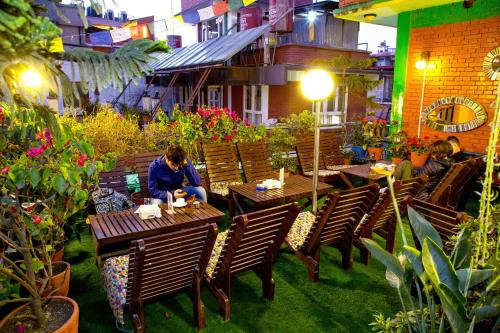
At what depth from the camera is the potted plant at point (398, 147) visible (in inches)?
332

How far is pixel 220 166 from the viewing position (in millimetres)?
6520

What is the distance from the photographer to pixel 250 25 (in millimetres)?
17484

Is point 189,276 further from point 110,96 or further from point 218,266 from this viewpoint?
point 110,96

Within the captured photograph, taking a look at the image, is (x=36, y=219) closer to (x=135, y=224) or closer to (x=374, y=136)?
(x=135, y=224)

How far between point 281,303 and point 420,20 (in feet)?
26.0

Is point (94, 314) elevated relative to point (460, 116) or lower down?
lower down

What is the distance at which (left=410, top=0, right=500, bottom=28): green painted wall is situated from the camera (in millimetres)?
7443

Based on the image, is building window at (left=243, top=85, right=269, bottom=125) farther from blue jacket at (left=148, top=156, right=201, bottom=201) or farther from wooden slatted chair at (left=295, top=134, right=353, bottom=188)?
blue jacket at (left=148, top=156, right=201, bottom=201)

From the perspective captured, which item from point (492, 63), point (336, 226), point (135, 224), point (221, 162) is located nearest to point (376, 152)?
point (492, 63)

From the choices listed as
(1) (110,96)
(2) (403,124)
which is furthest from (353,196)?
(1) (110,96)

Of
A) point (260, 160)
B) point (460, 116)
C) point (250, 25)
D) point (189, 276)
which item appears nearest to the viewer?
point (189, 276)

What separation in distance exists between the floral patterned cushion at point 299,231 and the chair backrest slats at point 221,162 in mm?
1882

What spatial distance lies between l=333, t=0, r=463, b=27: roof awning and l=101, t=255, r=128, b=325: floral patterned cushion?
7.65 metres

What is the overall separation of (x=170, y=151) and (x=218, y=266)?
2.25 meters
